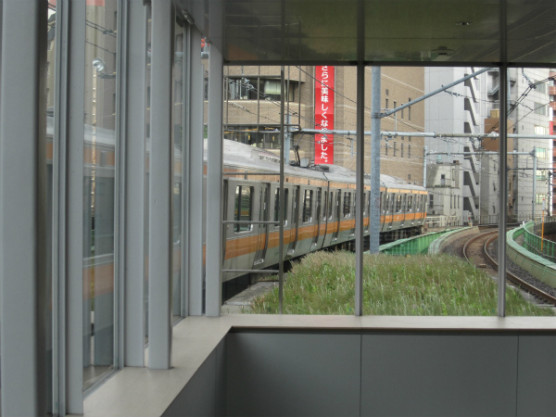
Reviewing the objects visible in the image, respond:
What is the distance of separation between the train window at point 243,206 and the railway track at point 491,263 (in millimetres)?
1817

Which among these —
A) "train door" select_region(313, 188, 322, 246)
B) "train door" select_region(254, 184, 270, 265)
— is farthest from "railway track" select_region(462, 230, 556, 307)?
"train door" select_region(254, 184, 270, 265)

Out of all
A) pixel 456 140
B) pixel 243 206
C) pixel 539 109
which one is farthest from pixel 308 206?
pixel 539 109

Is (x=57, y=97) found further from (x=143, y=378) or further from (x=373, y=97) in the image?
(x=373, y=97)

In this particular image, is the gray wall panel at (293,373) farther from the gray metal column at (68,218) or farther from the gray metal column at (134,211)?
the gray metal column at (68,218)

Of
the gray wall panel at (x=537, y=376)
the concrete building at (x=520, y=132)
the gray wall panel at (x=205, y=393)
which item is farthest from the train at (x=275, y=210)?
the gray wall panel at (x=537, y=376)

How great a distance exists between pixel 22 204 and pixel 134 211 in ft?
5.44

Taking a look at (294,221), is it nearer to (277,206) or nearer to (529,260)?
(277,206)

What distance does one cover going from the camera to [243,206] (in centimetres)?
541

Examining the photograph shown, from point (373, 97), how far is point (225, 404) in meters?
2.61

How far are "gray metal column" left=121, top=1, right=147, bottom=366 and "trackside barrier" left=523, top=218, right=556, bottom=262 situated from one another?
10.7 feet

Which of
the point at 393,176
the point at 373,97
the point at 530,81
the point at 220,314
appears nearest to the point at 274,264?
the point at 220,314

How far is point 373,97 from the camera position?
536 centimetres

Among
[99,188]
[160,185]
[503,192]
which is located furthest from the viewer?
[503,192]

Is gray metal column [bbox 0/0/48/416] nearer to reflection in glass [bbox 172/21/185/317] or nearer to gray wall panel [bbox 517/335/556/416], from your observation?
reflection in glass [bbox 172/21/185/317]
